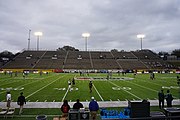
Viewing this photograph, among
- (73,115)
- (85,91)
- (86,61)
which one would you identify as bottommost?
(85,91)

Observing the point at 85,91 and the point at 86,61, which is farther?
the point at 86,61

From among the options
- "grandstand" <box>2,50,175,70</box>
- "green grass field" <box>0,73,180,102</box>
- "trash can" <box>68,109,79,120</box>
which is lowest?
"green grass field" <box>0,73,180,102</box>

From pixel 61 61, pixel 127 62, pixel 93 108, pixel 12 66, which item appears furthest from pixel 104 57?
pixel 93 108

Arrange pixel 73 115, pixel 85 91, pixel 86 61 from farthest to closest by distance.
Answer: pixel 86 61
pixel 85 91
pixel 73 115

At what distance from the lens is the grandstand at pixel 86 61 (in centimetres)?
7894

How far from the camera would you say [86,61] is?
3420 inches

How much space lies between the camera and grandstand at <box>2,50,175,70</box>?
78.9 m

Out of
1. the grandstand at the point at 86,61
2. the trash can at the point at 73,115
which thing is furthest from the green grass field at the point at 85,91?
the grandstand at the point at 86,61

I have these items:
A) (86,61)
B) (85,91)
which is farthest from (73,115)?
(86,61)

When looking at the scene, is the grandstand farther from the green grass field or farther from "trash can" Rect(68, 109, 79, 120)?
"trash can" Rect(68, 109, 79, 120)

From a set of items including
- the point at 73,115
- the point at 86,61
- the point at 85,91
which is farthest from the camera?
the point at 86,61

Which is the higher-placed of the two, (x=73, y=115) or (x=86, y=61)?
(x=86, y=61)

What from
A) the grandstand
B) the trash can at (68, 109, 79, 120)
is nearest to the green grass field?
the trash can at (68, 109, 79, 120)

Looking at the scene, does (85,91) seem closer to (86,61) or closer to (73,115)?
(73,115)
